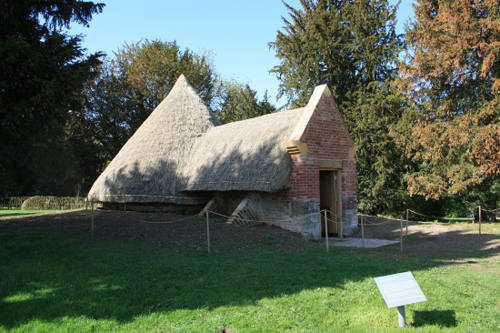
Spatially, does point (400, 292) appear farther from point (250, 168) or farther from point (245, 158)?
point (245, 158)

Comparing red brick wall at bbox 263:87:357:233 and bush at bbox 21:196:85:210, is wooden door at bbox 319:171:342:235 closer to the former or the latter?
red brick wall at bbox 263:87:357:233

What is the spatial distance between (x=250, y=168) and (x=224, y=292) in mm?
7502

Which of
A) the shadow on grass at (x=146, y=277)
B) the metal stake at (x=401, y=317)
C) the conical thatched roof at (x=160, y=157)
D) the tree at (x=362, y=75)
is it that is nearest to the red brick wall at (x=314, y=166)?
the shadow on grass at (x=146, y=277)

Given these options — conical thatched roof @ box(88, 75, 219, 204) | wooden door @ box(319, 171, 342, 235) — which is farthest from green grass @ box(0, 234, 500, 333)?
conical thatched roof @ box(88, 75, 219, 204)

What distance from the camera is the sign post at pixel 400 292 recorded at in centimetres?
527

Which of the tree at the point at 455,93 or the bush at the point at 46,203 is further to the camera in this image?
the bush at the point at 46,203

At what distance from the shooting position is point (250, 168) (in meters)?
13.8

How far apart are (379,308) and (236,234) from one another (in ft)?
19.4

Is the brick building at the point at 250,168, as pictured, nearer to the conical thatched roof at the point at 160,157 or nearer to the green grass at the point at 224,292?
the conical thatched roof at the point at 160,157

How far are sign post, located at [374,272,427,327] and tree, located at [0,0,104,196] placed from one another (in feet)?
26.2

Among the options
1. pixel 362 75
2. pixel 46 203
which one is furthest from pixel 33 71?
pixel 46 203

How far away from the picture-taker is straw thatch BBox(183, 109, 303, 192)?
13.0 metres

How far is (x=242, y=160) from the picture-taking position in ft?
47.6

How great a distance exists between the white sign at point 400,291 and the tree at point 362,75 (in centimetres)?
1879
